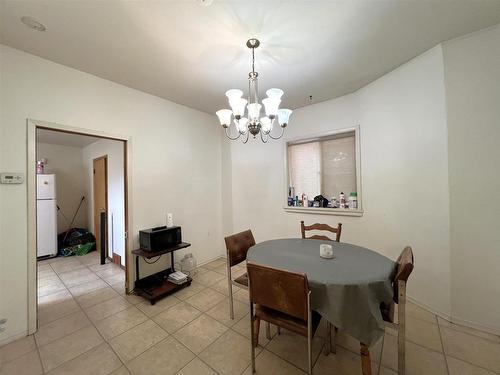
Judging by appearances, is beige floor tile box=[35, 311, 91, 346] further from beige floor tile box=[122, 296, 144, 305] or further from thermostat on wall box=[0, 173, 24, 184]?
thermostat on wall box=[0, 173, 24, 184]

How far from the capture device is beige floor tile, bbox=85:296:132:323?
217 centimetres

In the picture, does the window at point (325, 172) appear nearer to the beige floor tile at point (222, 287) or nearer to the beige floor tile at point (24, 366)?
the beige floor tile at point (222, 287)

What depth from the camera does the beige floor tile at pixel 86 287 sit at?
2.69m

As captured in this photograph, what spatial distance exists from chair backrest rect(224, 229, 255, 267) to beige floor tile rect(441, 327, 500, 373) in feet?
6.17

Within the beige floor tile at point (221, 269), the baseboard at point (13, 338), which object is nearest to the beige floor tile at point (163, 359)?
the baseboard at point (13, 338)

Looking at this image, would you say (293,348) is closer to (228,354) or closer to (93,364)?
(228,354)

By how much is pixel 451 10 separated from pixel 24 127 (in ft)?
12.6

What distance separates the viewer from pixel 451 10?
1.55m

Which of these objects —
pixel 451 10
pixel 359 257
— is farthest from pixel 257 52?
pixel 359 257

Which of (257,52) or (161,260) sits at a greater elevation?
(257,52)

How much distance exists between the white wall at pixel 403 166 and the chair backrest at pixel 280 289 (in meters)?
1.78

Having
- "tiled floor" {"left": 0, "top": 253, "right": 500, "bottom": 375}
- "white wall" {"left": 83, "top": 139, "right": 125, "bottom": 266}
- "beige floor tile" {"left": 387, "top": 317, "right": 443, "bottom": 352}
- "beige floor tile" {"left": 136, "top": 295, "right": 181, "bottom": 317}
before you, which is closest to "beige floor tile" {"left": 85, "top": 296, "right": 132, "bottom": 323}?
"tiled floor" {"left": 0, "top": 253, "right": 500, "bottom": 375}

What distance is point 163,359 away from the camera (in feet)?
5.28

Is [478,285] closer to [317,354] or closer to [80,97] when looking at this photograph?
[317,354]
